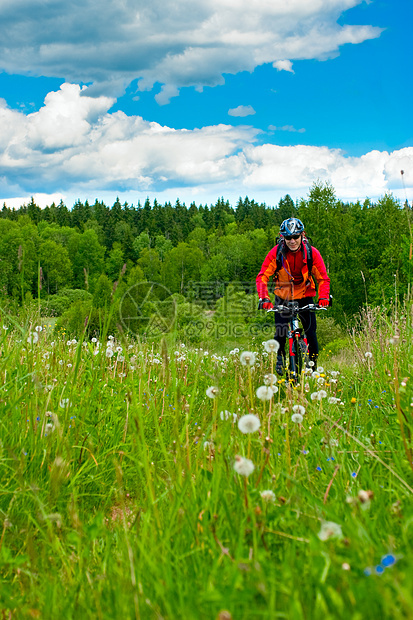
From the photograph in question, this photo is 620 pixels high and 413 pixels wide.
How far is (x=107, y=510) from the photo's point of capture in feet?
9.12

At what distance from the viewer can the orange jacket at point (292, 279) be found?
6895 mm

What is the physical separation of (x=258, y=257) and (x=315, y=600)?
109 m

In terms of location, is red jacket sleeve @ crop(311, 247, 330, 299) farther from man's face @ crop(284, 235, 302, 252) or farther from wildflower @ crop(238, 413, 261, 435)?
wildflower @ crop(238, 413, 261, 435)

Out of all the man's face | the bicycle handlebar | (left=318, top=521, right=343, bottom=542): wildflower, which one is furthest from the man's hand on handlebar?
(left=318, top=521, right=343, bottom=542): wildflower

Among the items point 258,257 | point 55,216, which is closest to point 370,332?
point 258,257

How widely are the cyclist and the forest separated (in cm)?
122

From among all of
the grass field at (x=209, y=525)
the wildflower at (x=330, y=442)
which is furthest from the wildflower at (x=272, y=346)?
the wildflower at (x=330, y=442)

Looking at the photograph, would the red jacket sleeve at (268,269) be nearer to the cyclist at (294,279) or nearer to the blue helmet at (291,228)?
the cyclist at (294,279)

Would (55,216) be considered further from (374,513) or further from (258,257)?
(374,513)

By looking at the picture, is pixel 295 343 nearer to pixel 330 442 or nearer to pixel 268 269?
pixel 268 269

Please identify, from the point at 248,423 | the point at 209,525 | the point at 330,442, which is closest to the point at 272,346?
the point at 330,442

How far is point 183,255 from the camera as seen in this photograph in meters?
110

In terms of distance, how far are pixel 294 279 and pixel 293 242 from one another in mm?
586

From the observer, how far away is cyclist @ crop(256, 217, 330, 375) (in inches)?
270
